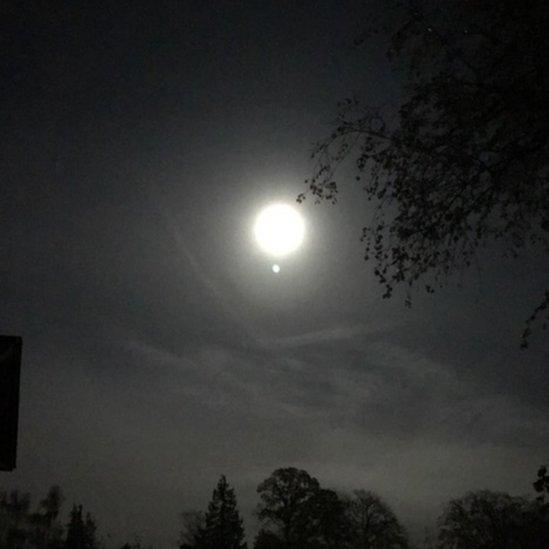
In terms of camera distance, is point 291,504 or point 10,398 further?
point 291,504

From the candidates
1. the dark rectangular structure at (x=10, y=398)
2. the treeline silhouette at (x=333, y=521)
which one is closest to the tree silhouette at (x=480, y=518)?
the treeline silhouette at (x=333, y=521)

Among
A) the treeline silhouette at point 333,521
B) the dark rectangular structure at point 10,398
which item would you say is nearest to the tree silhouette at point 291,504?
the treeline silhouette at point 333,521

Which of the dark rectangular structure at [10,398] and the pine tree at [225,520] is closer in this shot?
the dark rectangular structure at [10,398]

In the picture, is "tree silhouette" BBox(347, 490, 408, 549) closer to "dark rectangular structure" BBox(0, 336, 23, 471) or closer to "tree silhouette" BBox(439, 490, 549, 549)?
"tree silhouette" BBox(439, 490, 549, 549)

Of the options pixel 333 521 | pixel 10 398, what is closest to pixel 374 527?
pixel 333 521

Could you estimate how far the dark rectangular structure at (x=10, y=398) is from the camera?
5.86 meters

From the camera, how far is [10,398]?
19.8 feet

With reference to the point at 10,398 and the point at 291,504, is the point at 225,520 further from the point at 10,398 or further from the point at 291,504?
the point at 10,398

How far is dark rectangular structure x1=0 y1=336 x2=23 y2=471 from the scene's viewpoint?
586 cm

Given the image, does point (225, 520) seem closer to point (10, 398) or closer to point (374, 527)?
point (374, 527)

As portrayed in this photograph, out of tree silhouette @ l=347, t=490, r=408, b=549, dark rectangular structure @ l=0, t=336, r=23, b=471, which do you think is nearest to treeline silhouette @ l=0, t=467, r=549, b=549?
tree silhouette @ l=347, t=490, r=408, b=549

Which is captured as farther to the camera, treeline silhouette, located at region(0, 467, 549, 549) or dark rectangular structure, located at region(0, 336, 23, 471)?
treeline silhouette, located at region(0, 467, 549, 549)

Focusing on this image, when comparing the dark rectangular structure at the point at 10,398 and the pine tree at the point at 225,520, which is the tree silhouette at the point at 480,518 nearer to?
the pine tree at the point at 225,520

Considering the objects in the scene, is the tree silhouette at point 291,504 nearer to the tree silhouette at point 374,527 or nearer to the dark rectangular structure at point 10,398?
the tree silhouette at point 374,527
